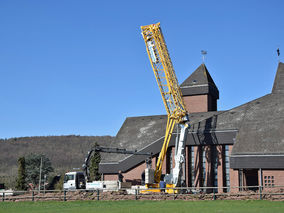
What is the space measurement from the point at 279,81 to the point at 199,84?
38.3ft

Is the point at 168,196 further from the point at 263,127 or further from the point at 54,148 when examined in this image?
the point at 54,148

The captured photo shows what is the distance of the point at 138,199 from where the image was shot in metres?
28.2

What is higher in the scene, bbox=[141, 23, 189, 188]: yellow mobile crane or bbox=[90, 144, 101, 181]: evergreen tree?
bbox=[141, 23, 189, 188]: yellow mobile crane

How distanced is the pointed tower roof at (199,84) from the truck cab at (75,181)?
20.0 metres

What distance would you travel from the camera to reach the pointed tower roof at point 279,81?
44.7 m

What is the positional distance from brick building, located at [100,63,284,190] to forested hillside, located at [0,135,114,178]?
7357 centimetres

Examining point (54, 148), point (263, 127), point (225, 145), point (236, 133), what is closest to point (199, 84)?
point (225, 145)

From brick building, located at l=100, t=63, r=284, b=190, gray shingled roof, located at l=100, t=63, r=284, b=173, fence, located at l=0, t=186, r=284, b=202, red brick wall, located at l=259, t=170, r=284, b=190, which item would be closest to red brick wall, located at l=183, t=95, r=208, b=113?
brick building, located at l=100, t=63, r=284, b=190

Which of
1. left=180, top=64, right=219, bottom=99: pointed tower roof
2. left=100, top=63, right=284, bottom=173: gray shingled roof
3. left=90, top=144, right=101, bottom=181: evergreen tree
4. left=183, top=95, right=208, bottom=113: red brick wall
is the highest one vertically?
left=180, top=64, right=219, bottom=99: pointed tower roof

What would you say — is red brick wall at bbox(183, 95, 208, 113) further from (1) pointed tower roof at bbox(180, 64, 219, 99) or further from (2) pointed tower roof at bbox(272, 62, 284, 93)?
(2) pointed tower roof at bbox(272, 62, 284, 93)

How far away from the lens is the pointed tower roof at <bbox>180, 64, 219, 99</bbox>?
5403 cm

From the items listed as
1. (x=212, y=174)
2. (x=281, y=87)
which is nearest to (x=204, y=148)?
(x=212, y=174)

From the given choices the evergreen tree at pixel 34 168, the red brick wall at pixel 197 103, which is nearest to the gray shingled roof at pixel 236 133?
the red brick wall at pixel 197 103

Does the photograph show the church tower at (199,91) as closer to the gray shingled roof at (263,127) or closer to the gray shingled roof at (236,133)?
the gray shingled roof at (236,133)
